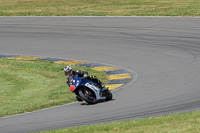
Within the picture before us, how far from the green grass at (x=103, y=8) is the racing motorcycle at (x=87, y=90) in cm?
1623

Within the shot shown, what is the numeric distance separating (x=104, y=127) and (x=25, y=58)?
1342cm

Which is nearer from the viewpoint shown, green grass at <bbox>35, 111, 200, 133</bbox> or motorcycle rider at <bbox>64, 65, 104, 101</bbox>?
green grass at <bbox>35, 111, 200, 133</bbox>

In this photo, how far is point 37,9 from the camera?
34938 millimetres

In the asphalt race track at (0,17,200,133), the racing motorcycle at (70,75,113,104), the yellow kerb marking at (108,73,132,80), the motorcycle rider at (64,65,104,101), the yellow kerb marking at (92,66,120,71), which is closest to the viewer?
the asphalt race track at (0,17,200,133)

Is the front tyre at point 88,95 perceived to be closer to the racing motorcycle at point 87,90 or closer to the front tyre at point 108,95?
the racing motorcycle at point 87,90

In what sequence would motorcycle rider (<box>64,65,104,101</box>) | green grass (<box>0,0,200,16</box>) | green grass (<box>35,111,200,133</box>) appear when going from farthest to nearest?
green grass (<box>0,0,200,16</box>), motorcycle rider (<box>64,65,104,101</box>), green grass (<box>35,111,200,133</box>)

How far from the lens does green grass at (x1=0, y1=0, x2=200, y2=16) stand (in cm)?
3059

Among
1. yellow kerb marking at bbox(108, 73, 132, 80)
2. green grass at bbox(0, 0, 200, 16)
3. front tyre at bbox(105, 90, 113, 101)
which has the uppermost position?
green grass at bbox(0, 0, 200, 16)

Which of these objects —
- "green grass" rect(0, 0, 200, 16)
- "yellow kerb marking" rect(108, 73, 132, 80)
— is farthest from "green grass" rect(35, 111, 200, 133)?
"green grass" rect(0, 0, 200, 16)

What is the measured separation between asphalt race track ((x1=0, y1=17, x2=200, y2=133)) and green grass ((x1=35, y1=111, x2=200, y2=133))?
1.34 m

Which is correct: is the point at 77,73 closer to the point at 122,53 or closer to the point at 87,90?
the point at 87,90

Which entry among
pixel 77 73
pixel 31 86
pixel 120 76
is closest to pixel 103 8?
pixel 120 76

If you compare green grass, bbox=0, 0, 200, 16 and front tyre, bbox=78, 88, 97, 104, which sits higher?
green grass, bbox=0, 0, 200, 16

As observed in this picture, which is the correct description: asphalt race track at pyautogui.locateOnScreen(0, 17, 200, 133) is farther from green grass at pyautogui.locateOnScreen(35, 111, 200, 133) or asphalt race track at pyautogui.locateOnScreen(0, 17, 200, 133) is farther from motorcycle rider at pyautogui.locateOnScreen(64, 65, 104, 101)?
green grass at pyautogui.locateOnScreen(35, 111, 200, 133)
